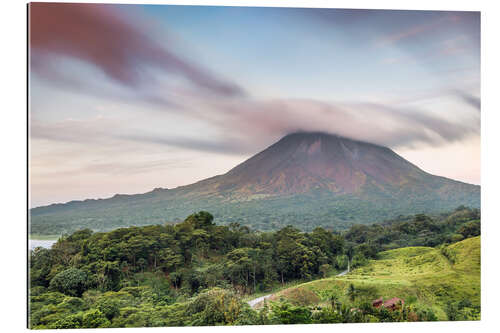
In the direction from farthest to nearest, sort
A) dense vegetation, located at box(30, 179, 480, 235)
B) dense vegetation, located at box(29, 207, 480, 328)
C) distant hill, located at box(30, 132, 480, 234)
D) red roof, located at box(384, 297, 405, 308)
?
distant hill, located at box(30, 132, 480, 234)
dense vegetation, located at box(30, 179, 480, 235)
red roof, located at box(384, 297, 405, 308)
dense vegetation, located at box(29, 207, 480, 328)

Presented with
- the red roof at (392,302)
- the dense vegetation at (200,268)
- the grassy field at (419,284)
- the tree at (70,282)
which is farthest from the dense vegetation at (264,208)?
the red roof at (392,302)

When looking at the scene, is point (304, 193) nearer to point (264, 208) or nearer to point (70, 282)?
point (264, 208)

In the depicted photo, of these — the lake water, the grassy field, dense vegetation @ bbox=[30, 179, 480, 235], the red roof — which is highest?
dense vegetation @ bbox=[30, 179, 480, 235]

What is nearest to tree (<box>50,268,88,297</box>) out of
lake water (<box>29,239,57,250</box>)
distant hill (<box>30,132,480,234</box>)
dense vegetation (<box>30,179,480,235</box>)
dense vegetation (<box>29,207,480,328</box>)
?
dense vegetation (<box>29,207,480,328</box>)

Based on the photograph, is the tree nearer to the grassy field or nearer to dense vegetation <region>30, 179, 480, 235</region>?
dense vegetation <region>30, 179, 480, 235</region>
